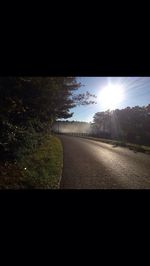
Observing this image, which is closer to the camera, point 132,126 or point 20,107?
point 20,107

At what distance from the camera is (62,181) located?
828 cm

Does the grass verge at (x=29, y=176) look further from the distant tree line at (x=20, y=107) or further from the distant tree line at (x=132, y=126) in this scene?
the distant tree line at (x=132, y=126)

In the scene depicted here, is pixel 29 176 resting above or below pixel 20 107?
below

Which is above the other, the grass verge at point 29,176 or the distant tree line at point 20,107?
the distant tree line at point 20,107

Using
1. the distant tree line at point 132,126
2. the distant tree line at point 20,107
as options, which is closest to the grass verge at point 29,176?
the distant tree line at point 20,107

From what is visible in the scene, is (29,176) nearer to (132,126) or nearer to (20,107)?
(20,107)

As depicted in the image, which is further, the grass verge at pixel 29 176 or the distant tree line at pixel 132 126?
the distant tree line at pixel 132 126

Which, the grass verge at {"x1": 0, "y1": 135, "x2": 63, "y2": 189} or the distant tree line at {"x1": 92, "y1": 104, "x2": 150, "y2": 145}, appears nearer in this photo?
the grass verge at {"x1": 0, "y1": 135, "x2": 63, "y2": 189}

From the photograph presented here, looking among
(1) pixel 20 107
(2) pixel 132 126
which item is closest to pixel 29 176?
(1) pixel 20 107

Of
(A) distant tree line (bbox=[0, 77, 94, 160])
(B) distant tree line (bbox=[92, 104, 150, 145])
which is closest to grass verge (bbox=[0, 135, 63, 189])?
(A) distant tree line (bbox=[0, 77, 94, 160])

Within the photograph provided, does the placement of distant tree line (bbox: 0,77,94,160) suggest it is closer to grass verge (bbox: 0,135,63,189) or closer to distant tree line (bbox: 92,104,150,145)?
grass verge (bbox: 0,135,63,189)

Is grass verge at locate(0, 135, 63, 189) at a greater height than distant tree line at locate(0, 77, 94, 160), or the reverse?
distant tree line at locate(0, 77, 94, 160)

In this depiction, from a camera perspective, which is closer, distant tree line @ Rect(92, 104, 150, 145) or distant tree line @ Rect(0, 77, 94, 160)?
distant tree line @ Rect(0, 77, 94, 160)
